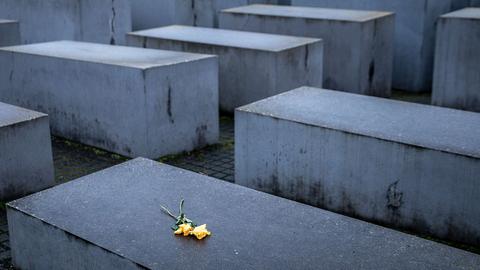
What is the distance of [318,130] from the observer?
6.01 m

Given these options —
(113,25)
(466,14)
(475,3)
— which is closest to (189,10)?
(113,25)

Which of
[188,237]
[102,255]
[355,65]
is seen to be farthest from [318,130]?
[355,65]

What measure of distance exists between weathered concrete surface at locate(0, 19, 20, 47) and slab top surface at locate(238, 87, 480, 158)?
5676 millimetres

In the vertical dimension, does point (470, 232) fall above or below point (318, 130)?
below

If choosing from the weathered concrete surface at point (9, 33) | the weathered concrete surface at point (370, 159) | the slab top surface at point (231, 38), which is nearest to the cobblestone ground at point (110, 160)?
the weathered concrete surface at point (370, 159)

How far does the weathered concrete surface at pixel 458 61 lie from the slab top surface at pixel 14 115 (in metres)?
6.21

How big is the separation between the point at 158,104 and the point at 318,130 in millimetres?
2397

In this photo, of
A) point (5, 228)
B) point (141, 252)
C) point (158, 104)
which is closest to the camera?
point (141, 252)

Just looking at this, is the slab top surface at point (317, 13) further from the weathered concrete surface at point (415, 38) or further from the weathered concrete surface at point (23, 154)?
the weathered concrete surface at point (23, 154)

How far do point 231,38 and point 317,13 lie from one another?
211 cm

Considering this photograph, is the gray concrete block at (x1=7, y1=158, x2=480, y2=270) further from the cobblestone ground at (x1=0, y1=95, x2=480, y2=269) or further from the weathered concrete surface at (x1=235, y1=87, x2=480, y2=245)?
the cobblestone ground at (x1=0, y1=95, x2=480, y2=269)

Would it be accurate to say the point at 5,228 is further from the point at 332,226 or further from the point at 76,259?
the point at 332,226

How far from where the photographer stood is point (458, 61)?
965 cm

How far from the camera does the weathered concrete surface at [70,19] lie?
11.3 meters
